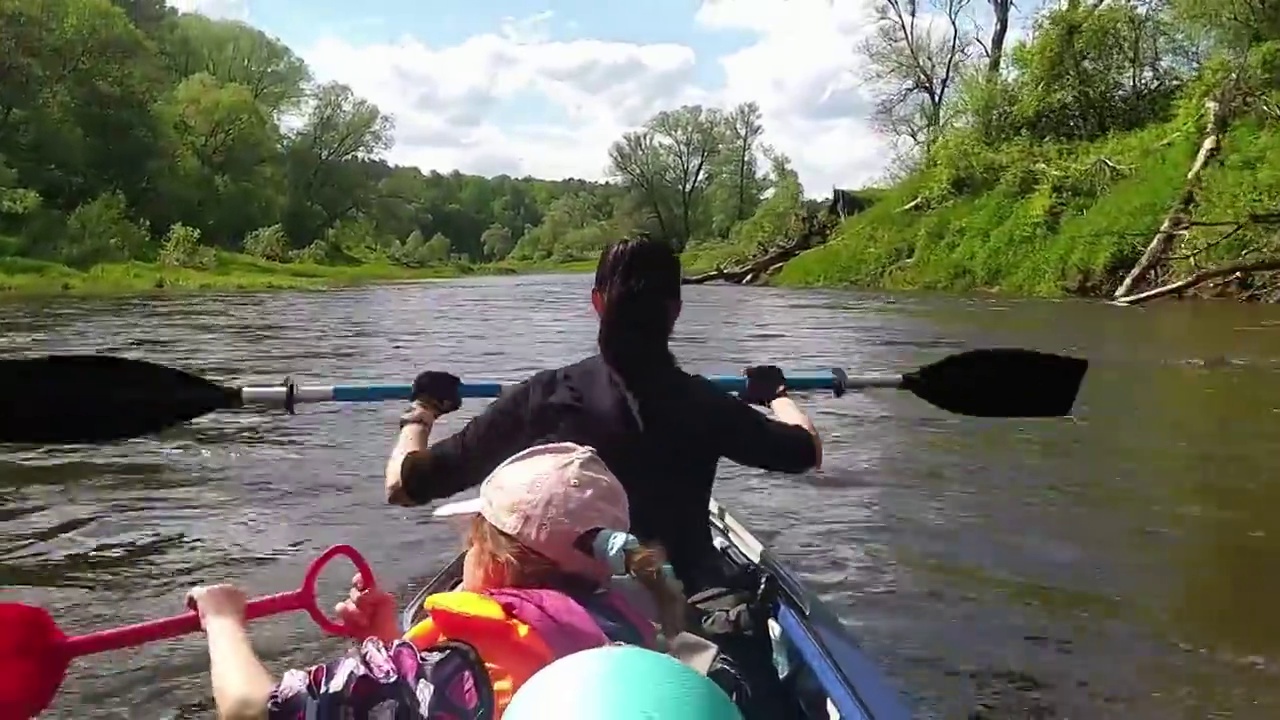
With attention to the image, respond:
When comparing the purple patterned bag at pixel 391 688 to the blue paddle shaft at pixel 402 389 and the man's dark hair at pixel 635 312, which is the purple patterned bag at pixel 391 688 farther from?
the blue paddle shaft at pixel 402 389

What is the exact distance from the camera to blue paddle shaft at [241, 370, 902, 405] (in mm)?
4707

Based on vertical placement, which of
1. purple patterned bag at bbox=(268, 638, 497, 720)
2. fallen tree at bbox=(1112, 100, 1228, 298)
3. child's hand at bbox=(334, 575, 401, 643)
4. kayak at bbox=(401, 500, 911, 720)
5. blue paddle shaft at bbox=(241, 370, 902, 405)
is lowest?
kayak at bbox=(401, 500, 911, 720)

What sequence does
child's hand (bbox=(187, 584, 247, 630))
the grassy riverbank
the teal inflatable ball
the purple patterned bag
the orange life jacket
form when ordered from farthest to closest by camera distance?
the grassy riverbank < child's hand (bbox=(187, 584, 247, 630)) < the orange life jacket < the purple patterned bag < the teal inflatable ball

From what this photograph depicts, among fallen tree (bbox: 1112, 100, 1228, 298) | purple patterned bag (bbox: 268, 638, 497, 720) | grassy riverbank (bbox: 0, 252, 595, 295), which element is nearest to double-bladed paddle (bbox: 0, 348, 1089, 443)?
purple patterned bag (bbox: 268, 638, 497, 720)

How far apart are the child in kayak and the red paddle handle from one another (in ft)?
0.31

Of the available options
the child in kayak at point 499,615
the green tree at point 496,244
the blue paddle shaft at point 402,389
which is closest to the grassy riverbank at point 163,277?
the blue paddle shaft at point 402,389

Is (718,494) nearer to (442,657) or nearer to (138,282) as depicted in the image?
(442,657)

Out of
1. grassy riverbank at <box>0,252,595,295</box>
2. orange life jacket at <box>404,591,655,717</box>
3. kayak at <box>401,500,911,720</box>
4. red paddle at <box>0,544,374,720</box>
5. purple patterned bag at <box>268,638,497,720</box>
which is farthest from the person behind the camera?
grassy riverbank at <box>0,252,595,295</box>

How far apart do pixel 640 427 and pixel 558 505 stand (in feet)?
3.02

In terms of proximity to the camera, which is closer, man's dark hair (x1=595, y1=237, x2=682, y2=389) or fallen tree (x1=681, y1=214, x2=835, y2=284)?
man's dark hair (x1=595, y1=237, x2=682, y2=389)

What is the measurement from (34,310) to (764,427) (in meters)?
19.7

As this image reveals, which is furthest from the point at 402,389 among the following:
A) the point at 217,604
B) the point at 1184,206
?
the point at 1184,206

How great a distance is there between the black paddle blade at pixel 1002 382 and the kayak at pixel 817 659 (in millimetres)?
1913

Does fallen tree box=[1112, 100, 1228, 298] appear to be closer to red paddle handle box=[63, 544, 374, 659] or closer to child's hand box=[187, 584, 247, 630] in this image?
red paddle handle box=[63, 544, 374, 659]
